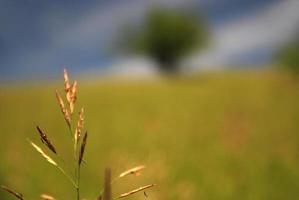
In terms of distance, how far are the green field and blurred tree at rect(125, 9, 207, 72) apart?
25.9 meters

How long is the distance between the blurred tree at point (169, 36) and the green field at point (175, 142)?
2591 cm

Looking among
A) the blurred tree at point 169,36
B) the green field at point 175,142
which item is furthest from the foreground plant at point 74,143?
the blurred tree at point 169,36

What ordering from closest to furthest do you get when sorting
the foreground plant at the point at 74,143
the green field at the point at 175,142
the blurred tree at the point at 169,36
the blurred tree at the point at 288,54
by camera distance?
1. the foreground plant at the point at 74,143
2. the green field at the point at 175,142
3. the blurred tree at the point at 288,54
4. the blurred tree at the point at 169,36

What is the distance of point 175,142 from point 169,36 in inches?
1512

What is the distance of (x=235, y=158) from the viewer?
1088cm

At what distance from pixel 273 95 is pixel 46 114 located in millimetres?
10036

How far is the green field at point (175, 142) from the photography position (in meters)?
8.79

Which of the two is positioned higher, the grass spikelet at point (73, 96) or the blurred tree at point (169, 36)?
the blurred tree at point (169, 36)

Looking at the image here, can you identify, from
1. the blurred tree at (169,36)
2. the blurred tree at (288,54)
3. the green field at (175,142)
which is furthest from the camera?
the blurred tree at (169,36)

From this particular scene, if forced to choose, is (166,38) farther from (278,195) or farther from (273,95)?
(278,195)

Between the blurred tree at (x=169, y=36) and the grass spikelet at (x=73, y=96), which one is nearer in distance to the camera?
the grass spikelet at (x=73, y=96)

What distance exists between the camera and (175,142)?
40.3 ft

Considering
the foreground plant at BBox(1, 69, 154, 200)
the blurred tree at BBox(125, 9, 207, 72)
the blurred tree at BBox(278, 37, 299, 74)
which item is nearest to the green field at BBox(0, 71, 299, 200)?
the foreground plant at BBox(1, 69, 154, 200)

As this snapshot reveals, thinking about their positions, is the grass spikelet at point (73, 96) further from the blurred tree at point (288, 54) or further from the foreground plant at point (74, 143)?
the blurred tree at point (288, 54)
